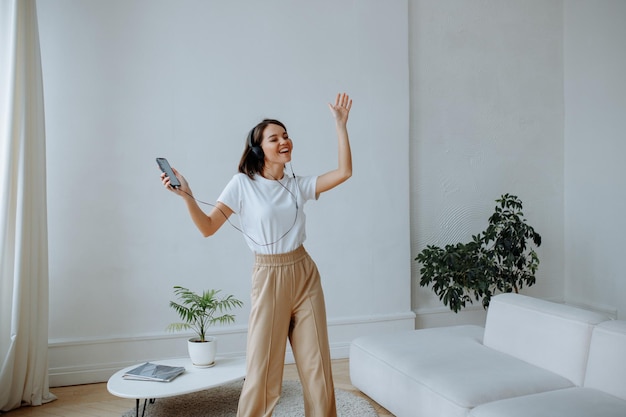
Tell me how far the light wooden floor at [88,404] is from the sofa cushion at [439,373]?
29cm

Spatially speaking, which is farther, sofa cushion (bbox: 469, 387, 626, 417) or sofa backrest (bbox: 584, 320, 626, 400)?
sofa backrest (bbox: 584, 320, 626, 400)

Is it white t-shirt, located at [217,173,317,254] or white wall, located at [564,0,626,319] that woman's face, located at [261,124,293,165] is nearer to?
white t-shirt, located at [217,173,317,254]

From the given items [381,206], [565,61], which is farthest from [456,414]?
[565,61]

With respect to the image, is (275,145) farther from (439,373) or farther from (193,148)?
(193,148)

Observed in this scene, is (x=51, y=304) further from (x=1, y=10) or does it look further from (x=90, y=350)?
(x=1, y=10)

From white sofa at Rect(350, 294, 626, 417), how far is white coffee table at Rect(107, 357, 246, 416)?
754 mm

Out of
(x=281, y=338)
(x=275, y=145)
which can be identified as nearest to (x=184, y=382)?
(x=281, y=338)

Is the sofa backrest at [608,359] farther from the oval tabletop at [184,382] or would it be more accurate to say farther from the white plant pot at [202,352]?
the white plant pot at [202,352]

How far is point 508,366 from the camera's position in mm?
2777

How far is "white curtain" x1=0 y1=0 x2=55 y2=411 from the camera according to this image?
3.30 metres

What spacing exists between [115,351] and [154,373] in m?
1.02

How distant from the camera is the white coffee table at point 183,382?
286 cm

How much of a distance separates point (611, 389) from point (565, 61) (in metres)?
3.65

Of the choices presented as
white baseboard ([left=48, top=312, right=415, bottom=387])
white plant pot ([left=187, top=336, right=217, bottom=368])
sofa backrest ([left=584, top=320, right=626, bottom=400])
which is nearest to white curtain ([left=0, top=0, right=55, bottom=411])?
white baseboard ([left=48, top=312, right=415, bottom=387])
